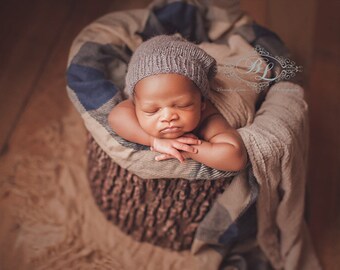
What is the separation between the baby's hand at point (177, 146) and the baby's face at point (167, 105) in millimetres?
11

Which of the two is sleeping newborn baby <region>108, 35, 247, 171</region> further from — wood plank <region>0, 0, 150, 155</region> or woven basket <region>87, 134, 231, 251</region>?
wood plank <region>0, 0, 150, 155</region>

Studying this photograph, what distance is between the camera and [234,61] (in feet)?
2.67

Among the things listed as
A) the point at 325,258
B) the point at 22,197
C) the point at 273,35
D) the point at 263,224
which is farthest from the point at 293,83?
the point at 22,197

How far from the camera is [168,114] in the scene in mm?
767

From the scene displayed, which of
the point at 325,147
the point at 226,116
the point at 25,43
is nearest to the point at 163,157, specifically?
the point at 226,116

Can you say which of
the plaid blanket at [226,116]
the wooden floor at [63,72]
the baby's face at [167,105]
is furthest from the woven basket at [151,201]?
the wooden floor at [63,72]

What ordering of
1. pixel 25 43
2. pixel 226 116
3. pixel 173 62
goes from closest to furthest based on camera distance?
pixel 173 62 < pixel 226 116 < pixel 25 43

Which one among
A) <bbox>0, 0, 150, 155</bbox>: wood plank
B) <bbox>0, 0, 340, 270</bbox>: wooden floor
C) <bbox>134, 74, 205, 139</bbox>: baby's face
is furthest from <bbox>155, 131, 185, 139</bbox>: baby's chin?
<bbox>0, 0, 150, 155</bbox>: wood plank

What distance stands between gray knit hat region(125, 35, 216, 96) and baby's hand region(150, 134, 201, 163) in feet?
0.26

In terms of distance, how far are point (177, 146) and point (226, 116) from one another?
0.13 meters

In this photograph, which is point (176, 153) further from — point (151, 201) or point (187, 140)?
point (151, 201)

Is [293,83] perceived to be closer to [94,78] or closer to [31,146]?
[94,78]

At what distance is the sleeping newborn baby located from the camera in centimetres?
75

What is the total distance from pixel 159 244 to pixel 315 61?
1.70ft
